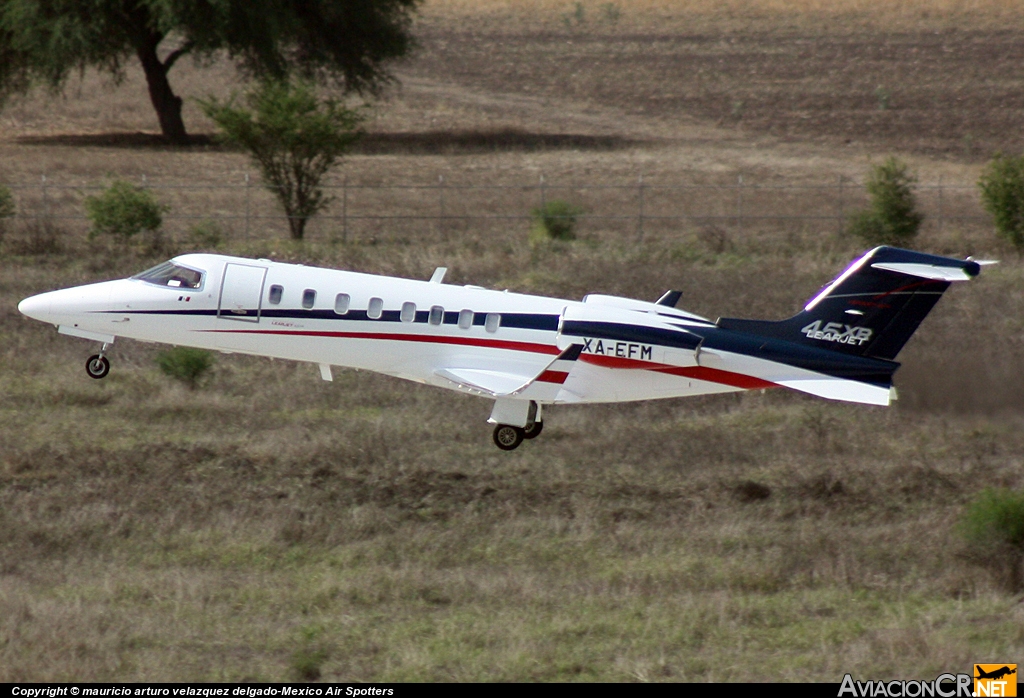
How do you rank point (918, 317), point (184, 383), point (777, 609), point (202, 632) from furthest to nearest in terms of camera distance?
point (184, 383) < point (918, 317) < point (777, 609) < point (202, 632)

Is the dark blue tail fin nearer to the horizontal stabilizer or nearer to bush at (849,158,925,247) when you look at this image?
the horizontal stabilizer

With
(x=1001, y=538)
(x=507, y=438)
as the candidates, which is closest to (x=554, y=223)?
(x=507, y=438)

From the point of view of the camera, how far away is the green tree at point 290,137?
44250 mm

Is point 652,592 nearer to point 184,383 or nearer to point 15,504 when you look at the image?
point 15,504

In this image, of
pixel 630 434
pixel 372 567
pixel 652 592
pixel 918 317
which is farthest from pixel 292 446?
pixel 918 317

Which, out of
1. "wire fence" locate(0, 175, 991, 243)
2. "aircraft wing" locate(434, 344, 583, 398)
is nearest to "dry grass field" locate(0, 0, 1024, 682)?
"wire fence" locate(0, 175, 991, 243)

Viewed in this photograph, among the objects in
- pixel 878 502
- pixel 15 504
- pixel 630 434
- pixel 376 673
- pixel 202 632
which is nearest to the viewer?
pixel 376 673

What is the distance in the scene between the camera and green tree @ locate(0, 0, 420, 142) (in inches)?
2384

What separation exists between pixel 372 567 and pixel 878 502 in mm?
9741

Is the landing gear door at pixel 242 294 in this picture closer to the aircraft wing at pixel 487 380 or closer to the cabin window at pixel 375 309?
the cabin window at pixel 375 309

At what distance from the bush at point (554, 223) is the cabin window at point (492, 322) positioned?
23544 mm

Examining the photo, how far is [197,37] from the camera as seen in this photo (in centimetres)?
6147

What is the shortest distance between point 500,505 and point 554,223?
2291cm

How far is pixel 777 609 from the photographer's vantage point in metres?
19.1
